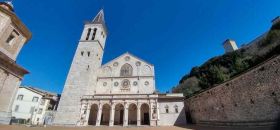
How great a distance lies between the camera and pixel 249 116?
11492mm

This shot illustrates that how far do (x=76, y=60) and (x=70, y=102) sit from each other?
8493 mm

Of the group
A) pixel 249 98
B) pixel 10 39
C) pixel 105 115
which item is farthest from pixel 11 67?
pixel 249 98

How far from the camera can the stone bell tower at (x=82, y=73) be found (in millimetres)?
22828

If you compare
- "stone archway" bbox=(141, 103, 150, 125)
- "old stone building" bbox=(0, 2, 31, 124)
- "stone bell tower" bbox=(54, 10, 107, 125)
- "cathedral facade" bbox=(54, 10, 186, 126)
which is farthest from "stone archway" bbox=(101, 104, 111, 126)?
"old stone building" bbox=(0, 2, 31, 124)

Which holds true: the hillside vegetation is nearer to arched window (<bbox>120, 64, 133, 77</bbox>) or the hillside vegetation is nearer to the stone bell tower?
arched window (<bbox>120, 64, 133, 77</bbox>)

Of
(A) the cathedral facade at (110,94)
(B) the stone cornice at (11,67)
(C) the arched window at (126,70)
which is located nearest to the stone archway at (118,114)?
(A) the cathedral facade at (110,94)

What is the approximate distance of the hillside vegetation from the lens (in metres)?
22.3

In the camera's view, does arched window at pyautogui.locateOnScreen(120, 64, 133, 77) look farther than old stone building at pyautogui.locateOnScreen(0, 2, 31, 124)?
Yes

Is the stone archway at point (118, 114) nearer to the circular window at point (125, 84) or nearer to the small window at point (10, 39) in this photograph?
the circular window at point (125, 84)

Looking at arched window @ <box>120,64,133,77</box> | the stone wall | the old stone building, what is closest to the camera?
the stone wall

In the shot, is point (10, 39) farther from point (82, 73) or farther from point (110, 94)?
point (110, 94)

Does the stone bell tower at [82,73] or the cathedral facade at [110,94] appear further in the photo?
the stone bell tower at [82,73]

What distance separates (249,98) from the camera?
11.6m

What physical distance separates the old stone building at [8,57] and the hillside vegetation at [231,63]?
20.8 metres
